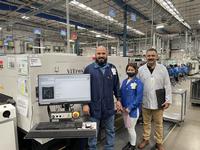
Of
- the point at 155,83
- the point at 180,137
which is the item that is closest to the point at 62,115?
the point at 155,83

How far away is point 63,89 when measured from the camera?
175cm

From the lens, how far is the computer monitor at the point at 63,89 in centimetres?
168

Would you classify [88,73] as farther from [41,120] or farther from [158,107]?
[158,107]

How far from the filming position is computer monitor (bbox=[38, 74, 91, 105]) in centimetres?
168

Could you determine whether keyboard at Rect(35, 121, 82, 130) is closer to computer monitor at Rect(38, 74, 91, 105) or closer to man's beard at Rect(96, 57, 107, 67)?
computer monitor at Rect(38, 74, 91, 105)

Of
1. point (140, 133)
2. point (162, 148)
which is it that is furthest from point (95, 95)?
point (140, 133)

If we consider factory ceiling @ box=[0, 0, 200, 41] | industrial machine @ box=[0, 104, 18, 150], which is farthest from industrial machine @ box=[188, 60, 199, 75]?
industrial machine @ box=[0, 104, 18, 150]

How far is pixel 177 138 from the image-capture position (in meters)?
2.99

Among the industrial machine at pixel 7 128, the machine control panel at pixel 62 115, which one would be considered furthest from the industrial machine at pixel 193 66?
the industrial machine at pixel 7 128

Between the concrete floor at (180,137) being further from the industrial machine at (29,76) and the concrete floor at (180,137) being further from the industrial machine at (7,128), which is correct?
the industrial machine at (7,128)

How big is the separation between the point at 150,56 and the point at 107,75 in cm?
73

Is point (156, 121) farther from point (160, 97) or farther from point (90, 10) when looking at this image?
point (90, 10)

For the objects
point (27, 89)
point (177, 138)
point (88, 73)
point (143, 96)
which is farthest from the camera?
point (177, 138)

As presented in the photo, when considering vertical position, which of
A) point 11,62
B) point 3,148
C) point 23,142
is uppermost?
point 11,62
